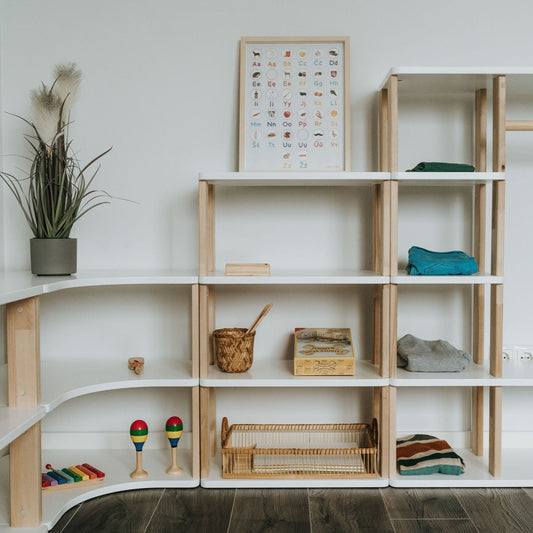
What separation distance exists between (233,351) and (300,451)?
0.48m

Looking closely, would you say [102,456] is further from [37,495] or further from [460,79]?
[460,79]

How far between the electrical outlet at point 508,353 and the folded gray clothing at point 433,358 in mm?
273

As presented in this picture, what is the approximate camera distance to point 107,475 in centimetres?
253

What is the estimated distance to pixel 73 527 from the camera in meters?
2.15

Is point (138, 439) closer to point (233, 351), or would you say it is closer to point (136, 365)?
point (136, 365)

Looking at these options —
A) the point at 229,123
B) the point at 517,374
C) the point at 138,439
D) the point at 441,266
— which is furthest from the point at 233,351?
the point at 517,374

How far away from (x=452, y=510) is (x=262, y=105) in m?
1.70

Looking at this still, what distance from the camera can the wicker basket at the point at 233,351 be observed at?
250 cm

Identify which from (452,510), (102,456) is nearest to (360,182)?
(452,510)

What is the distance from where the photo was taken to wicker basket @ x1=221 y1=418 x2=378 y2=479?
2.48 metres

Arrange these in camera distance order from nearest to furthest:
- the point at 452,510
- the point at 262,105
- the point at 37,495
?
the point at 37,495
the point at 452,510
the point at 262,105

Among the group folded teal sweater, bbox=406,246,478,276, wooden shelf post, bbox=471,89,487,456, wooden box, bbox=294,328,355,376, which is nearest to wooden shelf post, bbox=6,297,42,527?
wooden box, bbox=294,328,355,376

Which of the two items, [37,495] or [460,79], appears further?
[460,79]

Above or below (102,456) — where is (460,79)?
above
